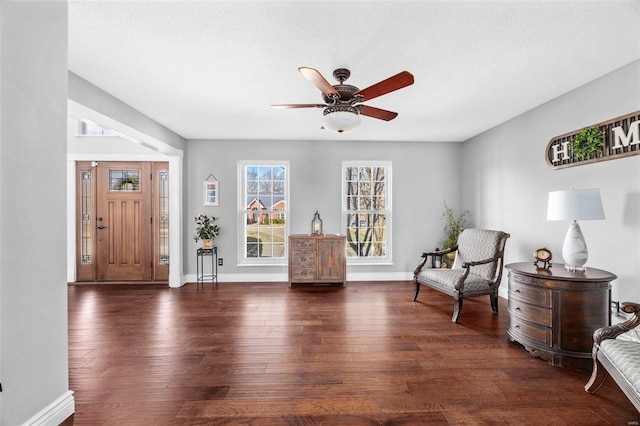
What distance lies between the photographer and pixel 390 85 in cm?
216

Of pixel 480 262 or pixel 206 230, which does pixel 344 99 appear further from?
pixel 206 230

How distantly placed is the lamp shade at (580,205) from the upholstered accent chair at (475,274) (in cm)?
113

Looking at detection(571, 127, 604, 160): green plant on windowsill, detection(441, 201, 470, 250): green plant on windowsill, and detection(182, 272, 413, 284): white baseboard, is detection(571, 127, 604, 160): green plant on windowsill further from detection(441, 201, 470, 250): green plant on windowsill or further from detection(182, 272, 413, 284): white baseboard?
detection(182, 272, 413, 284): white baseboard

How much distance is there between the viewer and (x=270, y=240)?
5336 mm

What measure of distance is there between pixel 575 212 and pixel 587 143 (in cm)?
93

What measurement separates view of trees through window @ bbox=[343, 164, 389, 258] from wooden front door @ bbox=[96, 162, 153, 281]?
3.56m

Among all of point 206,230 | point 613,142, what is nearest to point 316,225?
point 206,230

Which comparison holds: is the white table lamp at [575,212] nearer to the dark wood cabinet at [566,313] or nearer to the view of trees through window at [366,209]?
the dark wood cabinet at [566,313]

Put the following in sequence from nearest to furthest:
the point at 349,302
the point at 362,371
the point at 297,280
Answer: the point at 362,371, the point at 349,302, the point at 297,280

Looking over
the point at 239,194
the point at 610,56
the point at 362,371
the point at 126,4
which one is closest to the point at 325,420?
the point at 362,371

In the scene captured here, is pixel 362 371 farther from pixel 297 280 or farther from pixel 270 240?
pixel 270 240

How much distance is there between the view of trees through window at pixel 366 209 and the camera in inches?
212

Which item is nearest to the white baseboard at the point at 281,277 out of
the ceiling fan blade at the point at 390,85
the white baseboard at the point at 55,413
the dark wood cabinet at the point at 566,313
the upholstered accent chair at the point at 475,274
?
the upholstered accent chair at the point at 475,274

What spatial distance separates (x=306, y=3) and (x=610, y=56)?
2533 millimetres
